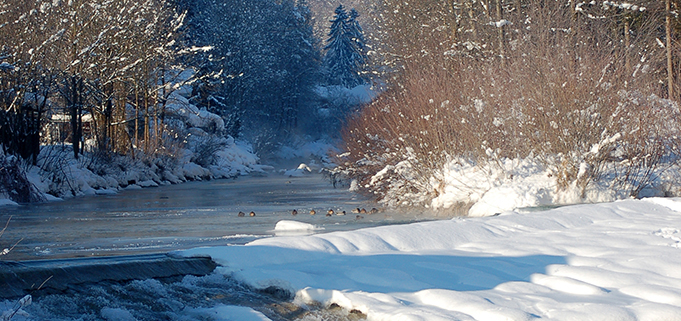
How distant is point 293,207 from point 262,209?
2.85ft

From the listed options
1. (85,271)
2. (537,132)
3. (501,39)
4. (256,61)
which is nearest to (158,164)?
(501,39)

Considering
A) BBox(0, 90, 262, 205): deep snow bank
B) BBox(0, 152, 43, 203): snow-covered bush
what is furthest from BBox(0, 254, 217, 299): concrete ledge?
BBox(0, 90, 262, 205): deep snow bank

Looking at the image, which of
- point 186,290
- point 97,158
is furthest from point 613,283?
point 97,158

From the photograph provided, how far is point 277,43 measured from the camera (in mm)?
60125

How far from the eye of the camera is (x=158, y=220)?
1402 cm

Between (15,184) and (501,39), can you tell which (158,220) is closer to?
(15,184)

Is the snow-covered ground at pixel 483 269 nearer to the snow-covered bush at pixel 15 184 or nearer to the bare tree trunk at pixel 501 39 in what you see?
the bare tree trunk at pixel 501 39

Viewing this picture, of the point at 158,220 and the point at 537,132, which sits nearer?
the point at 158,220

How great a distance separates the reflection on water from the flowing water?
0.02 meters

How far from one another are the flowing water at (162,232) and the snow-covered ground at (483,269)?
1.33 ft

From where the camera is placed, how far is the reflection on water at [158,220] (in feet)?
33.8

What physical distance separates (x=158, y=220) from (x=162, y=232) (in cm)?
210

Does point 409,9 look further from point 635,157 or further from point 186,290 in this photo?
point 186,290

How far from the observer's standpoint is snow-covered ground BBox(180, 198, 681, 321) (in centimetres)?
559
